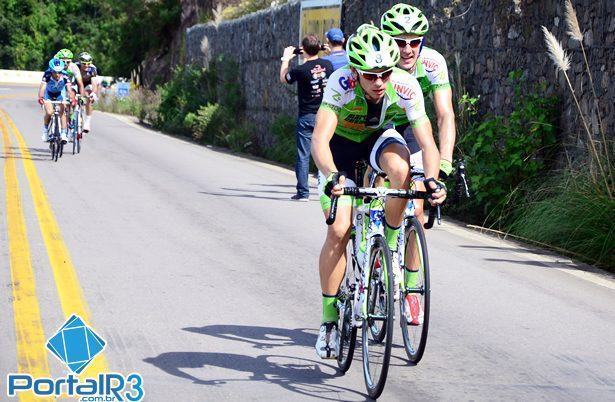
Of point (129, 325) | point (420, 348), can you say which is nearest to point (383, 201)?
point (420, 348)

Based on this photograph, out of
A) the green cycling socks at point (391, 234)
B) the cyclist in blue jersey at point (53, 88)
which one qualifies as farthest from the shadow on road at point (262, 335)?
the cyclist in blue jersey at point (53, 88)

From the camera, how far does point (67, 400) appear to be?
19.0ft

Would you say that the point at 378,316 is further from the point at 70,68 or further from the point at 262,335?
the point at 70,68

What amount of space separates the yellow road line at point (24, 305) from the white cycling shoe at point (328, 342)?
1547 mm

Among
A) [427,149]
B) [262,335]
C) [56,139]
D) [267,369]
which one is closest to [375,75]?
[427,149]

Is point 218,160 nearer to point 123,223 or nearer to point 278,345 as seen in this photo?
point 123,223

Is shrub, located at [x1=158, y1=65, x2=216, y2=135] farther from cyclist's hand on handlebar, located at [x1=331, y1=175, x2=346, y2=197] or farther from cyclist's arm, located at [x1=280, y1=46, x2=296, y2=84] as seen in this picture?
cyclist's hand on handlebar, located at [x1=331, y1=175, x2=346, y2=197]

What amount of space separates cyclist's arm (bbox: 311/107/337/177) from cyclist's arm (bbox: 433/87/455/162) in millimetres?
993

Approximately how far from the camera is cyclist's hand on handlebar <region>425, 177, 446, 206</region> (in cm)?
614

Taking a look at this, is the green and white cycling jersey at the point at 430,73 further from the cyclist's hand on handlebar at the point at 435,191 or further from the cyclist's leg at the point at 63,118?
the cyclist's leg at the point at 63,118

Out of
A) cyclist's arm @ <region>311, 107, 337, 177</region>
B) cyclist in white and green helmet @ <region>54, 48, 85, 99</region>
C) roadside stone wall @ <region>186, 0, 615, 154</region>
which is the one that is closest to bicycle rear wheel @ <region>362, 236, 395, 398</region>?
cyclist's arm @ <region>311, 107, 337, 177</region>

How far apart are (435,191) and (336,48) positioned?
349 inches

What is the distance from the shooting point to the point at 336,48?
14.8 m

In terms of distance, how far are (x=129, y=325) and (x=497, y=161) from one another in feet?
24.0
